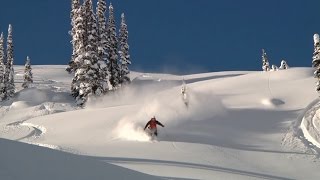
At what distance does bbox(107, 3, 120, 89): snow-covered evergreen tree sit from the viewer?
5941 cm

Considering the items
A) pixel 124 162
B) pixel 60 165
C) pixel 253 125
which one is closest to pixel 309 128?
pixel 253 125

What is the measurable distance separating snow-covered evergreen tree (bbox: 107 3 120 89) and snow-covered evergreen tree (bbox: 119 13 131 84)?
1.51m

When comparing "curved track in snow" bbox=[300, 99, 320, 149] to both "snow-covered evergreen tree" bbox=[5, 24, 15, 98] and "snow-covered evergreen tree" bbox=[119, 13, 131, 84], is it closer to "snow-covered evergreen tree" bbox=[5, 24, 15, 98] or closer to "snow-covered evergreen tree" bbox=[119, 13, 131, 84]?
"snow-covered evergreen tree" bbox=[119, 13, 131, 84]

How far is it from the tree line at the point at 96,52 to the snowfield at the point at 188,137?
1867 millimetres

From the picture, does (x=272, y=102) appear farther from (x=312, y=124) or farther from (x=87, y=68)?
(x=87, y=68)

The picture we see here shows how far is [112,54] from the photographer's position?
59.8 metres

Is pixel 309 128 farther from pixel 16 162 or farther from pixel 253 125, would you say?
pixel 16 162

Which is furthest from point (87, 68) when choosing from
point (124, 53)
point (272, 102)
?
point (272, 102)

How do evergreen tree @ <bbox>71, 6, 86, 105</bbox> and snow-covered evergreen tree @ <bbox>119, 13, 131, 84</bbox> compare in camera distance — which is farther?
snow-covered evergreen tree @ <bbox>119, 13, 131, 84</bbox>

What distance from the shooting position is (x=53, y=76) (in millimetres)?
104812

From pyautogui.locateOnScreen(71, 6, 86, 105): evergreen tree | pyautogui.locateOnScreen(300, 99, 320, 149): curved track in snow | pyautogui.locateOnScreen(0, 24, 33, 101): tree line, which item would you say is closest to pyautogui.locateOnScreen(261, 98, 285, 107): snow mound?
pyautogui.locateOnScreen(300, 99, 320, 149): curved track in snow

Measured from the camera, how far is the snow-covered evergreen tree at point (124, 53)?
2430 inches

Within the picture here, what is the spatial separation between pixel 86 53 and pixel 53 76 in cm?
6086

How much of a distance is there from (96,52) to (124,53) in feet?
49.2
